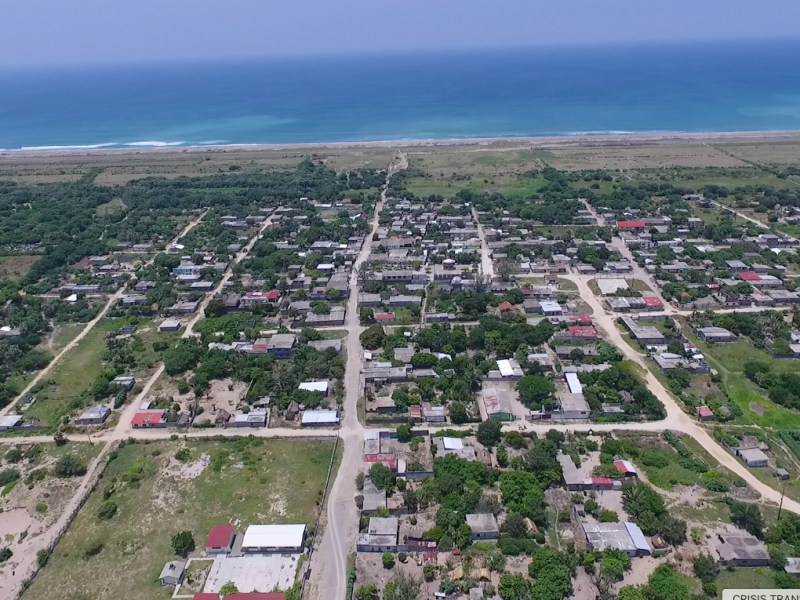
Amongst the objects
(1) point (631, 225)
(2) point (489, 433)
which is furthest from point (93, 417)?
(1) point (631, 225)

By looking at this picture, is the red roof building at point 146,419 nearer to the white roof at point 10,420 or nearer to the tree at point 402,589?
the white roof at point 10,420

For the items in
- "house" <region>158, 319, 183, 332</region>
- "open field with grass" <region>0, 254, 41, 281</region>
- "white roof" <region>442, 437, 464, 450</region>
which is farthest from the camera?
"open field with grass" <region>0, 254, 41, 281</region>

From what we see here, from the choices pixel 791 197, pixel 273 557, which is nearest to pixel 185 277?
pixel 273 557

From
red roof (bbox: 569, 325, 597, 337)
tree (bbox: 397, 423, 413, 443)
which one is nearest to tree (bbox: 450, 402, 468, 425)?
tree (bbox: 397, 423, 413, 443)

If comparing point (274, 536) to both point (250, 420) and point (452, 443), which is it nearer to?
point (250, 420)

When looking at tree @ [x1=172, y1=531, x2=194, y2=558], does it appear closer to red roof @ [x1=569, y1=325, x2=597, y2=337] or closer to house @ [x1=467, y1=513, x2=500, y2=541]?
house @ [x1=467, y1=513, x2=500, y2=541]

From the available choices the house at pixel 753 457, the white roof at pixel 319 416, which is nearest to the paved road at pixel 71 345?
the white roof at pixel 319 416

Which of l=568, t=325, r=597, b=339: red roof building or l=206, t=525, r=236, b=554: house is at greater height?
l=568, t=325, r=597, b=339: red roof building
